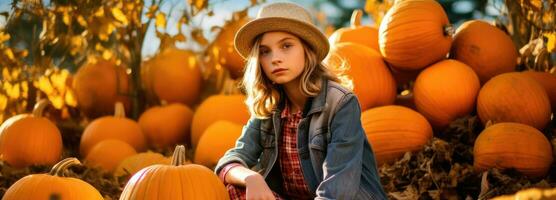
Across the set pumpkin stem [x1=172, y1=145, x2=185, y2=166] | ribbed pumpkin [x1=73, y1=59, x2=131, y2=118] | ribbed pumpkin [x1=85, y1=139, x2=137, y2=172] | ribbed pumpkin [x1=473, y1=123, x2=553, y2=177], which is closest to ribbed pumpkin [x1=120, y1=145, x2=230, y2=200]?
pumpkin stem [x1=172, y1=145, x2=185, y2=166]

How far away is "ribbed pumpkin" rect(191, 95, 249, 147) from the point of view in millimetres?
4695

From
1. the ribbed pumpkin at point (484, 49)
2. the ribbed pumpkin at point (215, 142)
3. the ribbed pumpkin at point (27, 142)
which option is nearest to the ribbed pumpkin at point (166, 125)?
the ribbed pumpkin at point (215, 142)

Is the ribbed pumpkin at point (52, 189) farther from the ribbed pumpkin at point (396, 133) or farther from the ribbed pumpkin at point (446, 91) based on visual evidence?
the ribbed pumpkin at point (446, 91)

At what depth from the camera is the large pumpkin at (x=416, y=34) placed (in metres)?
4.00

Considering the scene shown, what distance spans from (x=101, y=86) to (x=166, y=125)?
2.14ft

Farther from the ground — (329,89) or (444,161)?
(329,89)

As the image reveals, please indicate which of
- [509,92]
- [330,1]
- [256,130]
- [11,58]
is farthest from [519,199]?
[330,1]

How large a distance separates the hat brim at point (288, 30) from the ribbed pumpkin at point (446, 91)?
1.07 metres

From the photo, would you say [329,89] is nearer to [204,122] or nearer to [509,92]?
[509,92]

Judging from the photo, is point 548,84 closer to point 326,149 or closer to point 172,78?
point 326,149

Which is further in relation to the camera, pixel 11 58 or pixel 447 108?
pixel 11 58

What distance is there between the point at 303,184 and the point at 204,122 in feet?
5.80

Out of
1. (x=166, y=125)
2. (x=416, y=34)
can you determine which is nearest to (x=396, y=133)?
(x=416, y=34)

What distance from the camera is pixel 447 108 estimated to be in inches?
155
